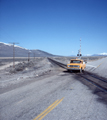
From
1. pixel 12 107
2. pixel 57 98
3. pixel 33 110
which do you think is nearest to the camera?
pixel 33 110

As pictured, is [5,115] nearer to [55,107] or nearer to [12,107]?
[12,107]

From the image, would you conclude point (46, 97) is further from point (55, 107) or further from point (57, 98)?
point (55, 107)

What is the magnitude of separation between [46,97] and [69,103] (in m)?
1.47

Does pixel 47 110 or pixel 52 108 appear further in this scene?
pixel 52 108

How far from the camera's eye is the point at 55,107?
19.6ft

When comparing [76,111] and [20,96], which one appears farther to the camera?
[20,96]

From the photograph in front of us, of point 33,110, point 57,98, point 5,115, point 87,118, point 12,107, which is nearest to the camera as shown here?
point 87,118

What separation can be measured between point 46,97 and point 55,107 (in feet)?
5.10

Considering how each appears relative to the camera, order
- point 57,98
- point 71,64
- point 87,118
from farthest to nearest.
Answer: point 71,64, point 57,98, point 87,118

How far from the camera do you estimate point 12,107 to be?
6.12 meters

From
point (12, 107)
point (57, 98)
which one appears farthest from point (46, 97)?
point (12, 107)

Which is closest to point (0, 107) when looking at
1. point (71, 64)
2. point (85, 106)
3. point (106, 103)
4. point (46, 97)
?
point (46, 97)

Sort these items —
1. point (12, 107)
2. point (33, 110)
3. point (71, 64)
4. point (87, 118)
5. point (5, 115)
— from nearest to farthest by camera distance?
point (87, 118) < point (5, 115) < point (33, 110) < point (12, 107) < point (71, 64)

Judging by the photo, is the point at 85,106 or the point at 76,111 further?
the point at 85,106
